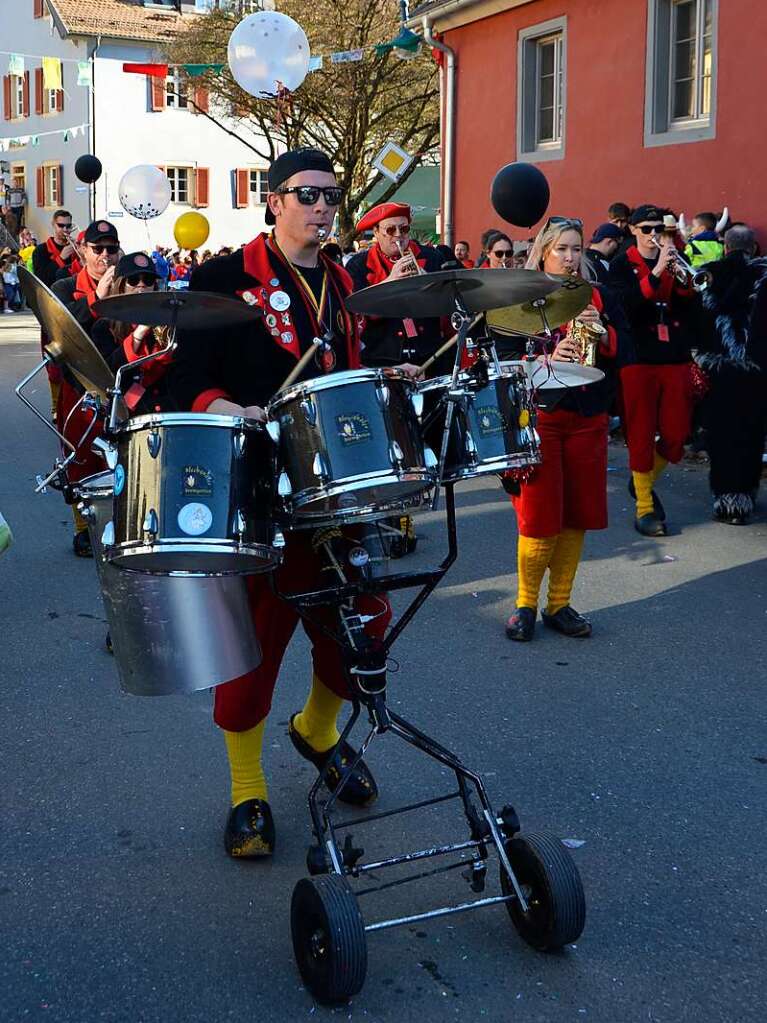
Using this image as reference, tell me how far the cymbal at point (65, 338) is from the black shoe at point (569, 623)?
3.02m

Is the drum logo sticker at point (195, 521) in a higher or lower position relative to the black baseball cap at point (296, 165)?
lower

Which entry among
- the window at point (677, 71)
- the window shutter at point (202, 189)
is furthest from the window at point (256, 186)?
the window at point (677, 71)

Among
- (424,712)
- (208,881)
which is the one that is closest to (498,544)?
(424,712)

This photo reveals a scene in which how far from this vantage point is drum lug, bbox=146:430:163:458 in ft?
10.4

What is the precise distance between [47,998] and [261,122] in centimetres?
3205

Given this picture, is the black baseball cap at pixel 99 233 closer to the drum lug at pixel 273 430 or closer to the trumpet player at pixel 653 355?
the trumpet player at pixel 653 355

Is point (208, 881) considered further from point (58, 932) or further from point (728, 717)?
point (728, 717)

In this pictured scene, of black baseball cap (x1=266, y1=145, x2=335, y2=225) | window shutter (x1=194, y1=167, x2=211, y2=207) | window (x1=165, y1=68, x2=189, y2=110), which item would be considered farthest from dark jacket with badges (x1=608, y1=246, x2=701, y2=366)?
window shutter (x1=194, y1=167, x2=211, y2=207)

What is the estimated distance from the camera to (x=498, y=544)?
8.15 meters

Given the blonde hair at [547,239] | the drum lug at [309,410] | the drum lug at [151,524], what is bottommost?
the drum lug at [151,524]

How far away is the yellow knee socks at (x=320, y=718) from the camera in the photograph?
13.7ft

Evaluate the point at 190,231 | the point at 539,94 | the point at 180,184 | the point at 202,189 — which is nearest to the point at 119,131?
the point at 180,184

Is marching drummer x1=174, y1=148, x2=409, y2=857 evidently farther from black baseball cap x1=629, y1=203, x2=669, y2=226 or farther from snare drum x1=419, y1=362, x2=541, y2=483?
black baseball cap x1=629, y1=203, x2=669, y2=226

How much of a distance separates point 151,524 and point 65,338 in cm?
81
